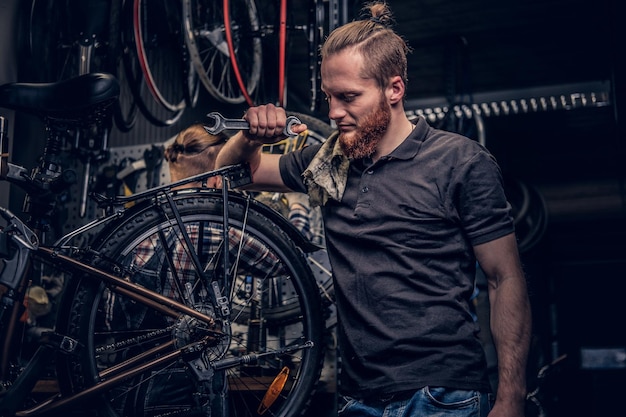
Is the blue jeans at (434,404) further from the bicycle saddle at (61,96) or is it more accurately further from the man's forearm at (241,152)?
the bicycle saddle at (61,96)

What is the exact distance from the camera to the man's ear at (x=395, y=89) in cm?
239

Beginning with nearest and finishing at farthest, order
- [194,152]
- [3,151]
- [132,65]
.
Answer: [3,151] < [194,152] < [132,65]

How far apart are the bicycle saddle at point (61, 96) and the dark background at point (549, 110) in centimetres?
218

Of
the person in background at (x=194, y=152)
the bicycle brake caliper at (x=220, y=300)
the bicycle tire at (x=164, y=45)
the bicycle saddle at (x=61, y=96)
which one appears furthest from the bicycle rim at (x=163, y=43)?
the bicycle brake caliper at (x=220, y=300)

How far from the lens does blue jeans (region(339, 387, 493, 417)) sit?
6.84 feet

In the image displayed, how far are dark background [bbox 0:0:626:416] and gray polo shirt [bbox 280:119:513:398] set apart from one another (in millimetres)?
2136

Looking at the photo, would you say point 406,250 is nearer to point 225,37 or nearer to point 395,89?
point 395,89

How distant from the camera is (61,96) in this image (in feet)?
8.59

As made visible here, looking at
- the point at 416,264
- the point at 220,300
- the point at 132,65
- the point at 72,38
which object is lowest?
the point at 220,300

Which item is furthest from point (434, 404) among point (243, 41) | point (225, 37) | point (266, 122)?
point (243, 41)

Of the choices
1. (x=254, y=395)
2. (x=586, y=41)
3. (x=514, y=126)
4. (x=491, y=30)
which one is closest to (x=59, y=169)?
(x=254, y=395)

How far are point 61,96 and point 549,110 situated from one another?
5.28 meters

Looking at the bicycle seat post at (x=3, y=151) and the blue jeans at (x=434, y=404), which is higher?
the bicycle seat post at (x=3, y=151)

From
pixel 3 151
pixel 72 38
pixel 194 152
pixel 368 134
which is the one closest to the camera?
pixel 368 134
